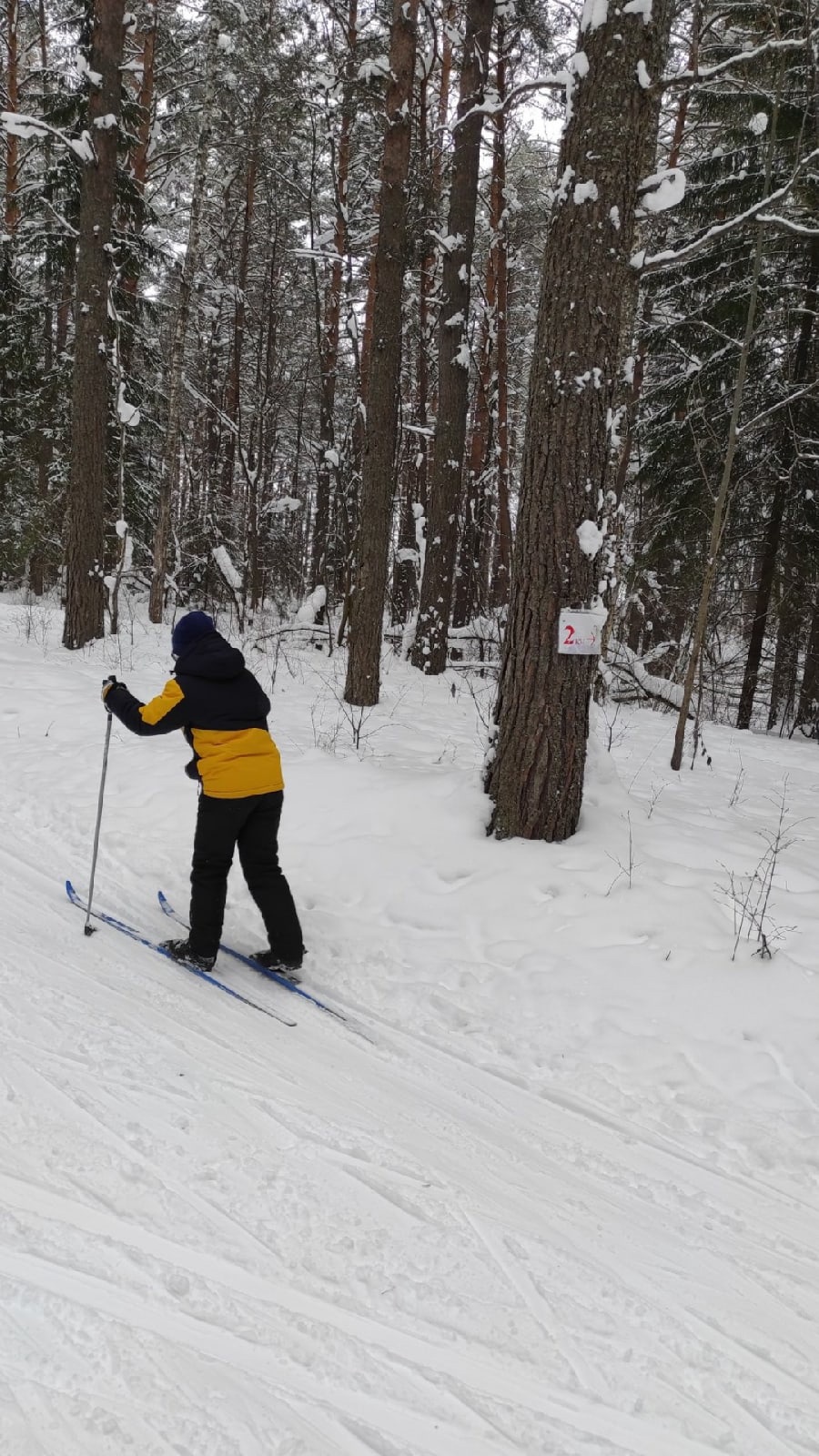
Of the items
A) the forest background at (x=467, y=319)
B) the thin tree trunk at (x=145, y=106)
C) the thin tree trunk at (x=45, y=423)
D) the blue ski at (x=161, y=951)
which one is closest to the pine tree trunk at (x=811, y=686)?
the forest background at (x=467, y=319)

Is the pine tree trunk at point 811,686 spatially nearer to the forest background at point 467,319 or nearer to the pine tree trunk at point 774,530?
the forest background at point 467,319

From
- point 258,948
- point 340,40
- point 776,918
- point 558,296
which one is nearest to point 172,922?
point 258,948

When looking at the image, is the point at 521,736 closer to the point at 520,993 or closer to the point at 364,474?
the point at 520,993

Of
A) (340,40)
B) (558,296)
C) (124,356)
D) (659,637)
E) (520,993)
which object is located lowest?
(520,993)

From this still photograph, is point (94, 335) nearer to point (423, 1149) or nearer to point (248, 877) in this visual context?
point (248, 877)

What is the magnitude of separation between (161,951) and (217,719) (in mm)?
1379

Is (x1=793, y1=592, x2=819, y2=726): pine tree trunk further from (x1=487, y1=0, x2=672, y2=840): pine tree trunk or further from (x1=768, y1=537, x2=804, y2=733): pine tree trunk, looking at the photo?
(x1=487, y1=0, x2=672, y2=840): pine tree trunk

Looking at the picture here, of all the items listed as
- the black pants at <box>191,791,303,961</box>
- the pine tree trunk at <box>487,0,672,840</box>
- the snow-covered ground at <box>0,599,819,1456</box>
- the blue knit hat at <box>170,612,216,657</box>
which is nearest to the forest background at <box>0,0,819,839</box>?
the pine tree trunk at <box>487,0,672,840</box>

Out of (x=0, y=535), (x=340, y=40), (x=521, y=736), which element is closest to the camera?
(x=521, y=736)

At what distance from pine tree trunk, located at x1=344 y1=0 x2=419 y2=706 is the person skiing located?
473cm

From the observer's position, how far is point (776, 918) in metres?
4.53

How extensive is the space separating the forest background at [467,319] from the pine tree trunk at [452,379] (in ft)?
0.15

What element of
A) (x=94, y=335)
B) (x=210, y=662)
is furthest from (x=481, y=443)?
(x=210, y=662)

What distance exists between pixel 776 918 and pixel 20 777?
5947 mm
